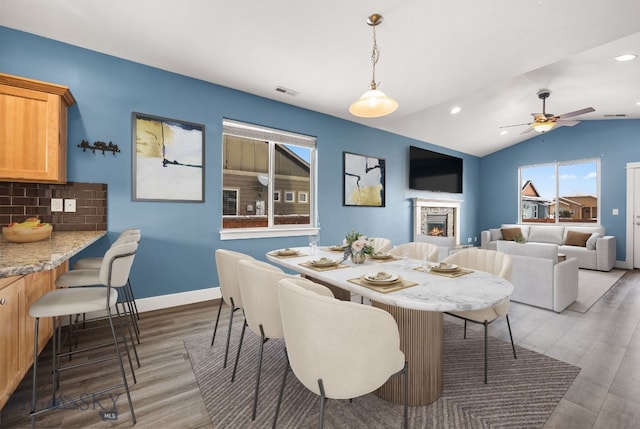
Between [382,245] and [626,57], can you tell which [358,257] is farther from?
[626,57]

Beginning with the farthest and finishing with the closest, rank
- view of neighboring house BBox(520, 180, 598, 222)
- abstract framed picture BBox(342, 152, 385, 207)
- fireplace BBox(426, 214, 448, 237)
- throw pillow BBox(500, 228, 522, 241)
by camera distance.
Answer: throw pillow BBox(500, 228, 522, 241), fireplace BBox(426, 214, 448, 237), view of neighboring house BBox(520, 180, 598, 222), abstract framed picture BBox(342, 152, 385, 207)

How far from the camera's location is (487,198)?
26.5 feet

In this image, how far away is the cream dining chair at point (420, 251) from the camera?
2.74 m

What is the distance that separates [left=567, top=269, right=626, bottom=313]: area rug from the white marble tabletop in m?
2.74

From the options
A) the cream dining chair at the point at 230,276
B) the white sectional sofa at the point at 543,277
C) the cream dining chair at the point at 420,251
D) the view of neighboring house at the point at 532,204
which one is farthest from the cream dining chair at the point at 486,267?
the view of neighboring house at the point at 532,204

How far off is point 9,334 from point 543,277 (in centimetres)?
453

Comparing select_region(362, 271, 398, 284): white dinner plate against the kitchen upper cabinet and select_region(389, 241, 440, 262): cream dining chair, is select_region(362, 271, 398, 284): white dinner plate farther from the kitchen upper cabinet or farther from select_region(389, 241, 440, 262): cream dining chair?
the kitchen upper cabinet

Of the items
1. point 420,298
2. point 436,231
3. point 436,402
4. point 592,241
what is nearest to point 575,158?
point 592,241

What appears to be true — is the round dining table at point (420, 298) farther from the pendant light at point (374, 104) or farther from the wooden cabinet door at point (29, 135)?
the wooden cabinet door at point (29, 135)

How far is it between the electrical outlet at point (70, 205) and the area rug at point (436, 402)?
1769mm

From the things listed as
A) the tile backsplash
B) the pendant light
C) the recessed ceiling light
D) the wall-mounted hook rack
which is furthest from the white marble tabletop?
the recessed ceiling light

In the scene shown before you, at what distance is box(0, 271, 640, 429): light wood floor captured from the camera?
155cm

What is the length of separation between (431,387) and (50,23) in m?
4.07

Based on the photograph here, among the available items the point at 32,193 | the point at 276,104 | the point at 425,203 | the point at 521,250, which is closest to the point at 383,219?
the point at 425,203
